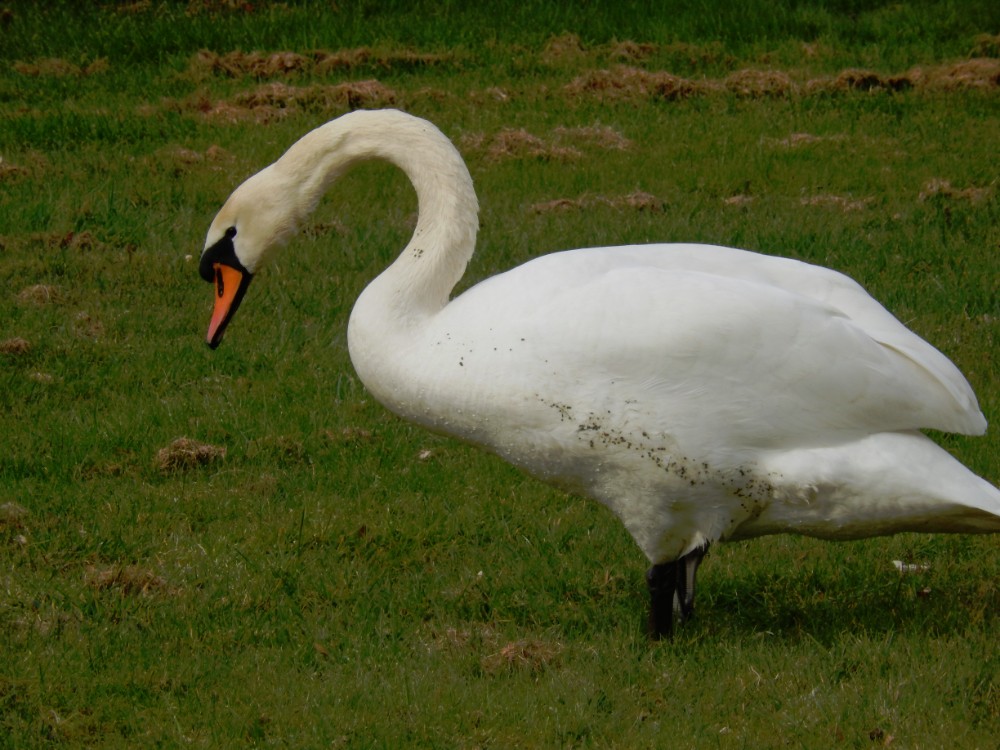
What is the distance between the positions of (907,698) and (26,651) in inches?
105

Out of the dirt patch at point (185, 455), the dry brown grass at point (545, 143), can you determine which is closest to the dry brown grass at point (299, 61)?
the dry brown grass at point (545, 143)

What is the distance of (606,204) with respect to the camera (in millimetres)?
9359

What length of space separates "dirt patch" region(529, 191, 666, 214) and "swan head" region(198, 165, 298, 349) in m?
4.46

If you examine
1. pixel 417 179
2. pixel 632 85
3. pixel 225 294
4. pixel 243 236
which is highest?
pixel 417 179

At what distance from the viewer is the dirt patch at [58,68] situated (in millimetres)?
12523

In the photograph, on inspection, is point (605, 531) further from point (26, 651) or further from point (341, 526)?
point (26, 651)

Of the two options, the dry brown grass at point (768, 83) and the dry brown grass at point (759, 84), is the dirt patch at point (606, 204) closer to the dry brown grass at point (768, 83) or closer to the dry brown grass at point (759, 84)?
the dry brown grass at point (768, 83)

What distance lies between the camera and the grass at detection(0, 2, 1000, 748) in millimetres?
4359

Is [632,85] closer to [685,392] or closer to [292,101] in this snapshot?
[292,101]

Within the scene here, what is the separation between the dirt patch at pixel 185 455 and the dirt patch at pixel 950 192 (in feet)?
16.8

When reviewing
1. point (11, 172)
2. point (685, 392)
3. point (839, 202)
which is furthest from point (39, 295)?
point (839, 202)

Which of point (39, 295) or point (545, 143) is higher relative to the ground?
point (545, 143)

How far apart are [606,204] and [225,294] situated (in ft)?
15.6

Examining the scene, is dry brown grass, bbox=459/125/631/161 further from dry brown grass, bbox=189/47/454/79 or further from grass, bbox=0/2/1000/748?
dry brown grass, bbox=189/47/454/79
